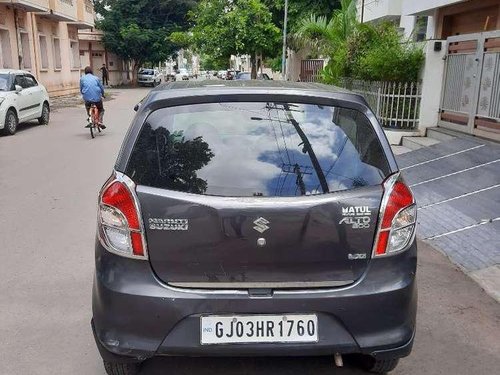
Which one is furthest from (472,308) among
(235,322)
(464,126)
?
(464,126)

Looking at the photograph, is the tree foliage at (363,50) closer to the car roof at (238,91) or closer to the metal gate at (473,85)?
the metal gate at (473,85)

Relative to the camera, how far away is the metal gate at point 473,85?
874 cm

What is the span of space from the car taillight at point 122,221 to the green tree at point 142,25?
4197 centimetres

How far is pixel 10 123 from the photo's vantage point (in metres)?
13.6

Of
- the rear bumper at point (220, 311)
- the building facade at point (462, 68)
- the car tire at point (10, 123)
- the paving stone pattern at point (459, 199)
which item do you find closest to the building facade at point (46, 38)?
the car tire at point (10, 123)

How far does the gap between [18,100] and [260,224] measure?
44.3ft

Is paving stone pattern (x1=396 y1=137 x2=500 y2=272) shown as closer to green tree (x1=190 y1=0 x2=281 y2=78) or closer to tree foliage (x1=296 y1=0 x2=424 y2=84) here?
tree foliage (x1=296 y1=0 x2=424 y2=84)

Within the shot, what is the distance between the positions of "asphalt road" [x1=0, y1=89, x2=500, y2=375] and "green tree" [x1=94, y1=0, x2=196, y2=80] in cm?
3813

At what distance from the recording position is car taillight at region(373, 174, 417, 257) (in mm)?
2566

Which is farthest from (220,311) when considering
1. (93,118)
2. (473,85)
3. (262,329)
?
(93,118)

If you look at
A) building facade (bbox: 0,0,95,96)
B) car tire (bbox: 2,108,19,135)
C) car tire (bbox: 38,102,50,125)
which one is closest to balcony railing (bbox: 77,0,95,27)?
building facade (bbox: 0,0,95,96)

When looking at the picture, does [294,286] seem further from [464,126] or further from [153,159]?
[464,126]

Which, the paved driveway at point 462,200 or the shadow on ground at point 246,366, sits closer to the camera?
the shadow on ground at point 246,366

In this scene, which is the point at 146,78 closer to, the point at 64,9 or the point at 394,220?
the point at 64,9
